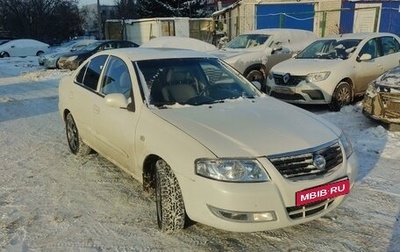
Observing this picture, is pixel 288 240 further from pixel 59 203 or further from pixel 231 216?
pixel 59 203

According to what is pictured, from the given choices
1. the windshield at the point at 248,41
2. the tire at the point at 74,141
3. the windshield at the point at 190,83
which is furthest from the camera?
the windshield at the point at 248,41

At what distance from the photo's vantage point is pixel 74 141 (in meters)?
5.40

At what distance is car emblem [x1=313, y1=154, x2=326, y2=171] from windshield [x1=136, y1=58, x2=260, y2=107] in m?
1.27

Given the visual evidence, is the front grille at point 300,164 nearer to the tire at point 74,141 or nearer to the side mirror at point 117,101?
the side mirror at point 117,101

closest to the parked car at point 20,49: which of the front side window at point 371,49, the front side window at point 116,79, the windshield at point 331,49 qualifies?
the windshield at point 331,49

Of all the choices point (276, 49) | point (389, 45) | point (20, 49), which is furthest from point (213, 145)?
point (20, 49)

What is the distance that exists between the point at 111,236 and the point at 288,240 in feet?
4.91

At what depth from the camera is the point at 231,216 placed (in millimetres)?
2838

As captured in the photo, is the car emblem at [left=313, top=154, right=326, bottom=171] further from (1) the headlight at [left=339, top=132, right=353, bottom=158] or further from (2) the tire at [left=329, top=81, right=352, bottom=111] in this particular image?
(2) the tire at [left=329, top=81, right=352, bottom=111]

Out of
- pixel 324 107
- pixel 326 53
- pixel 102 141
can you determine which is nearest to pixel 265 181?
pixel 102 141

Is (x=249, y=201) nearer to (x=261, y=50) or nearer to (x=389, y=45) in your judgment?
(x=389, y=45)

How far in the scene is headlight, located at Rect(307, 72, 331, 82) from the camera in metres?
7.64

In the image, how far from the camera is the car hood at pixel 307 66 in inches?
305

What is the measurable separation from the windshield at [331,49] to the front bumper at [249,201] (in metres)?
6.03
